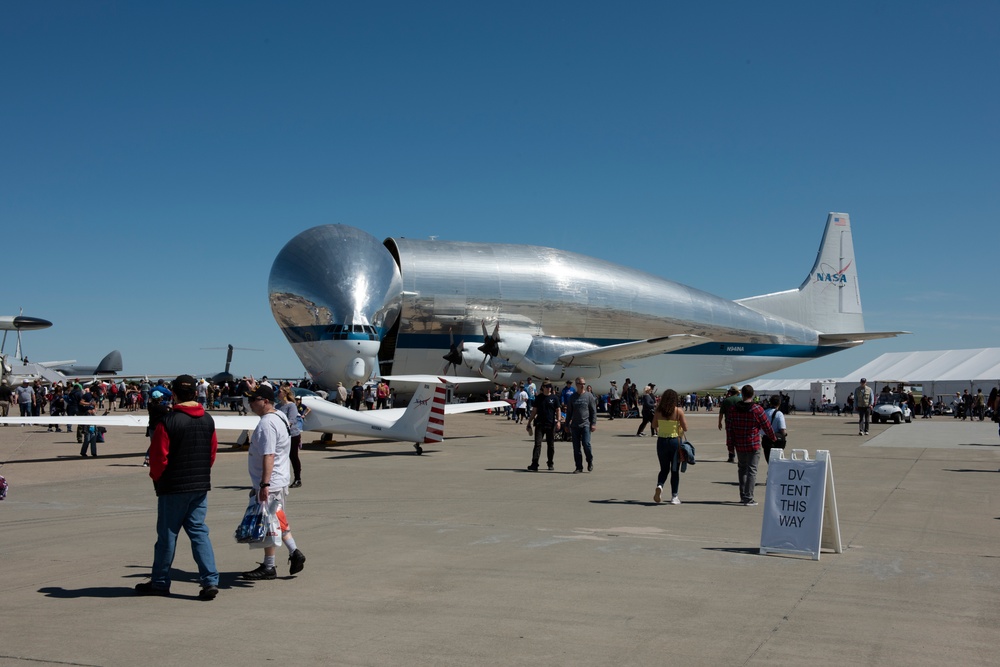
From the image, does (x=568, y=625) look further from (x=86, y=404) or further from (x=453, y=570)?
(x=86, y=404)

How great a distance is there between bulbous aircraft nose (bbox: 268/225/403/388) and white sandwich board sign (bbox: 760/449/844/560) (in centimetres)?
3324

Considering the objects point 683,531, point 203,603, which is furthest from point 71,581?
point 683,531

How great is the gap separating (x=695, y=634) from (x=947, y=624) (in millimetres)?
1884

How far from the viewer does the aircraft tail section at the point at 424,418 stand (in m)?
20.5

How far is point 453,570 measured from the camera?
313 inches

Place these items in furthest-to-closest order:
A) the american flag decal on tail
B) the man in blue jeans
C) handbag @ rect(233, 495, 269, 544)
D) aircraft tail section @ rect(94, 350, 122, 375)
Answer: aircraft tail section @ rect(94, 350, 122, 375) < the american flag decal on tail < the man in blue jeans < handbag @ rect(233, 495, 269, 544)

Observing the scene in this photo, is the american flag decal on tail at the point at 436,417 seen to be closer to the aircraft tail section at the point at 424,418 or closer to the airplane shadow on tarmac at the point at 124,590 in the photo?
the aircraft tail section at the point at 424,418

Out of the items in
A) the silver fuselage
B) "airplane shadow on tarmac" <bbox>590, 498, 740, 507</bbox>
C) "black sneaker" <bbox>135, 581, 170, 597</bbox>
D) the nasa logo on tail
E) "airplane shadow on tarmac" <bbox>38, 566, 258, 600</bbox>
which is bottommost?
"airplane shadow on tarmac" <bbox>38, 566, 258, 600</bbox>

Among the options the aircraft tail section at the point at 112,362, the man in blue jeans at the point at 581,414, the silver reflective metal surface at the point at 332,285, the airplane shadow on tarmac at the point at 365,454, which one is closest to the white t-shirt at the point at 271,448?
the man in blue jeans at the point at 581,414

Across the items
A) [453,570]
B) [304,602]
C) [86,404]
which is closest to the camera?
[304,602]

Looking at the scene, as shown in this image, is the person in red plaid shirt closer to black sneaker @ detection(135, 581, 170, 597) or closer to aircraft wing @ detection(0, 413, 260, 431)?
black sneaker @ detection(135, 581, 170, 597)

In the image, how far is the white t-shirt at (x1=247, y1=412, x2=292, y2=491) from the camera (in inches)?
295

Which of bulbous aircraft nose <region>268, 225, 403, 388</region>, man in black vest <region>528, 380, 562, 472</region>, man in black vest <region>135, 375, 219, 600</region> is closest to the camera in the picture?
man in black vest <region>135, 375, 219, 600</region>

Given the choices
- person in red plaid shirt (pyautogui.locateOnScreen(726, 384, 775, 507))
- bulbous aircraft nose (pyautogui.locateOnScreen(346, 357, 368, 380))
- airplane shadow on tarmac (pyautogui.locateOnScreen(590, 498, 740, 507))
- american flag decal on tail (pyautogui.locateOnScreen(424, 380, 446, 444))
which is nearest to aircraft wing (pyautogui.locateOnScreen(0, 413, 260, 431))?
american flag decal on tail (pyautogui.locateOnScreen(424, 380, 446, 444))
